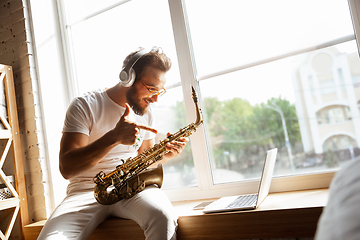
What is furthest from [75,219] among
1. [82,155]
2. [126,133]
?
[126,133]

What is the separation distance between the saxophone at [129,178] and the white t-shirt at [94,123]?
5.4 inches

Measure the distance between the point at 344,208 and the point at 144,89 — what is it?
1630 mm

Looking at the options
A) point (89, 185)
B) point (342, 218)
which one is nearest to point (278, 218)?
point (89, 185)

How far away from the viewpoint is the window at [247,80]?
1834 mm

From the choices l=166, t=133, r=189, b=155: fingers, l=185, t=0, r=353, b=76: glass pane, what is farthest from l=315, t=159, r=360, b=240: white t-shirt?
l=185, t=0, r=353, b=76: glass pane

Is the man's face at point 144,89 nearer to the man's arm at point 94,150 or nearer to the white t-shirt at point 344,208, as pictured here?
the man's arm at point 94,150

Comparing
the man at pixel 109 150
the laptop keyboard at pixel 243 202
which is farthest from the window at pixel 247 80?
the man at pixel 109 150

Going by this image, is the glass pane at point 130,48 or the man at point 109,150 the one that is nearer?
the man at point 109,150

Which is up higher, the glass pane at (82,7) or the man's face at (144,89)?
the glass pane at (82,7)

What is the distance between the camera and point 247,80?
6.79 feet

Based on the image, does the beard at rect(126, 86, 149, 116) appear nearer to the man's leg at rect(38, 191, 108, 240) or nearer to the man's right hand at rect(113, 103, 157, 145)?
the man's right hand at rect(113, 103, 157, 145)

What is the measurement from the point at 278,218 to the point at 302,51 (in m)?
1.07

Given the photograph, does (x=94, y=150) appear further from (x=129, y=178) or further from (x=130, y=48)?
(x=130, y=48)

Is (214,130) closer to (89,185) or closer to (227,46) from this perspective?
(227,46)
